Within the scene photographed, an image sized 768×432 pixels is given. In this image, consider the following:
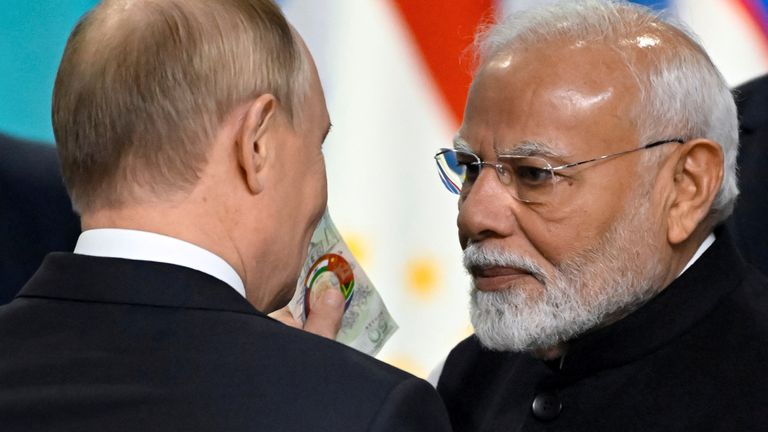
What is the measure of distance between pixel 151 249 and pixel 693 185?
40.4 inches

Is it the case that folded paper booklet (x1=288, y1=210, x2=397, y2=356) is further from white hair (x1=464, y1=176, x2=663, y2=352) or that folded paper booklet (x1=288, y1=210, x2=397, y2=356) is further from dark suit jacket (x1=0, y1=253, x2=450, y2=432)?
dark suit jacket (x1=0, y1=253, x2=450, y2=432)

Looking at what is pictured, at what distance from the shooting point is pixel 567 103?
1850mm

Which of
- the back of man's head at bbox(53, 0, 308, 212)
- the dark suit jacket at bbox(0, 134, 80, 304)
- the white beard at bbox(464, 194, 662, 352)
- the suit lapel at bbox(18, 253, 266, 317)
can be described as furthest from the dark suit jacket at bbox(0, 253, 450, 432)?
the dark suit jacket at bbox(0, 134, 80, 304)

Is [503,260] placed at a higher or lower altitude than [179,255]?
lower

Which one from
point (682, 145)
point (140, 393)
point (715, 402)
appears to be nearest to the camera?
point (140, 393)

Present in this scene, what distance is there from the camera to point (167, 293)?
1294 millimetres

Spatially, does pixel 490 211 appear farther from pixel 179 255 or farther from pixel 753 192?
pixel 753 192

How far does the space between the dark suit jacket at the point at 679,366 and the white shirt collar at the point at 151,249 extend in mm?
777

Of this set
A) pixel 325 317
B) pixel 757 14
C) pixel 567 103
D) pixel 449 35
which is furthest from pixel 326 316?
pixel 757 14

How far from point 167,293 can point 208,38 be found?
Answer: 316 millimetres

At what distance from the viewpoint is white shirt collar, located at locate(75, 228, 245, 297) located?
1312mm

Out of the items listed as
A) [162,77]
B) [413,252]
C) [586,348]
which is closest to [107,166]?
[162,77]

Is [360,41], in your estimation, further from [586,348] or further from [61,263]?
[61,263]

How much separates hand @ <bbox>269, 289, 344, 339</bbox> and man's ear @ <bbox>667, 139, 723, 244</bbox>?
2.13 feet
